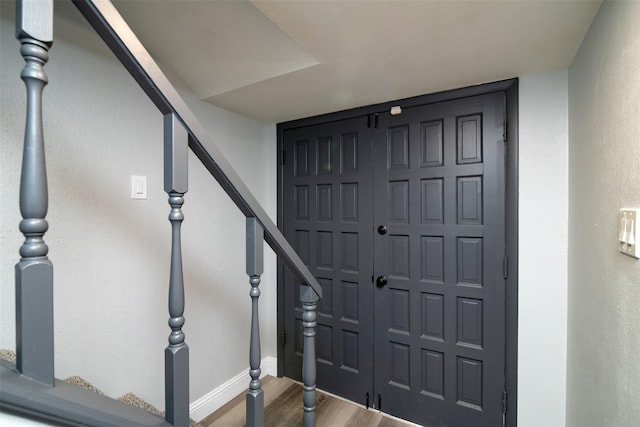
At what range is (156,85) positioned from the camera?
2.13 ft

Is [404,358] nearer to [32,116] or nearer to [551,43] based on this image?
[551,43]

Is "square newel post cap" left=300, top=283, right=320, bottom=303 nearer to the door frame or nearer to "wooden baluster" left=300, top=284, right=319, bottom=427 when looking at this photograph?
"wooden baluster" left=300, top=284, right=319, bottom=427

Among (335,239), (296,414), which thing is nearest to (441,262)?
(335,239)

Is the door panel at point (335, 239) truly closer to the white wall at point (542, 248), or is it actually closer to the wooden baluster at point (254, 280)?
the white wall at point (542, 248)

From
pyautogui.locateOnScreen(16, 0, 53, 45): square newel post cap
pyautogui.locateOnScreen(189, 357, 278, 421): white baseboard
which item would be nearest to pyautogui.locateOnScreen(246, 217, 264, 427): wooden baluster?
pyautogui.locateOnScreen(16, 0, 53, 45): square newel post cap

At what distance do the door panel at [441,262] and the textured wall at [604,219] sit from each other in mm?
335

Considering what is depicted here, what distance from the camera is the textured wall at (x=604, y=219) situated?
2.63 feet

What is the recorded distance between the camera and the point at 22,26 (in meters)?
0.48

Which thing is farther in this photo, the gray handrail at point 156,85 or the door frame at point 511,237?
the door frame at point 511,237

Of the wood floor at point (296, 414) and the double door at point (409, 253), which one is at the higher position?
the double door at point (409, 253)

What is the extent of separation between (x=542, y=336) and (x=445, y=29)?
159cm

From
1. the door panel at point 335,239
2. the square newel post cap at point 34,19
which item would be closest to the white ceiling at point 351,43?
the door panel at point 335,239

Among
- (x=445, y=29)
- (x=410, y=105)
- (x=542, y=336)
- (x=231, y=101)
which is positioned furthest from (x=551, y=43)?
(x=231, y=101)

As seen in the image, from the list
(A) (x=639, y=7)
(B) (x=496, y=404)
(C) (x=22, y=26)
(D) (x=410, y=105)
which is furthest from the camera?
(D) (x=410, y=105)
